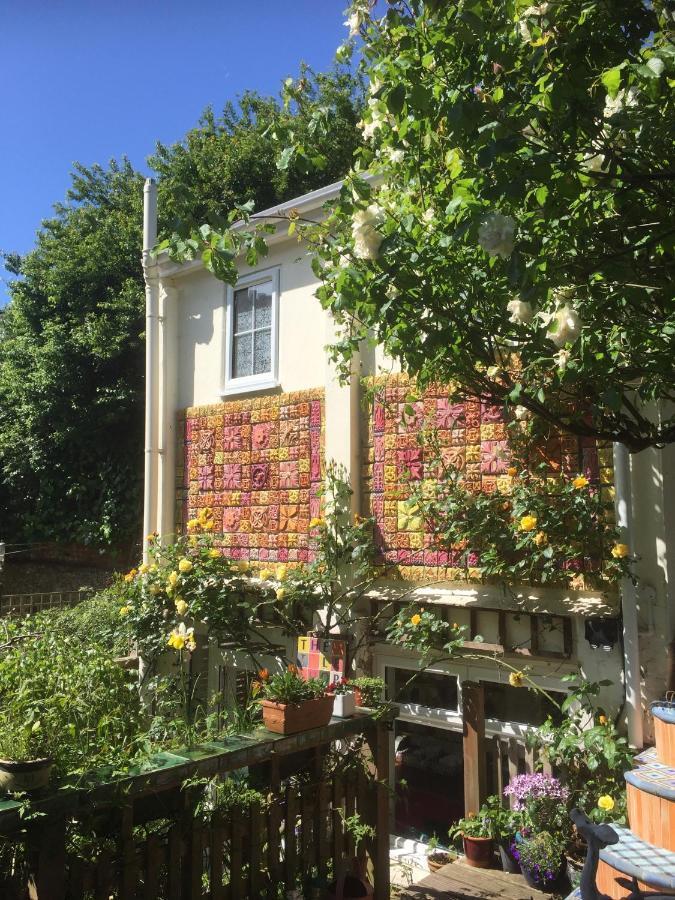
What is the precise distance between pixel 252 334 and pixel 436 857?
5.24m

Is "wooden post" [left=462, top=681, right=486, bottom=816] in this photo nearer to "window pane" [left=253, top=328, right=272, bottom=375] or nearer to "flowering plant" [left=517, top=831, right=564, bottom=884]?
"flowering plant" [left=517, top=831, right=564, bottom=884]

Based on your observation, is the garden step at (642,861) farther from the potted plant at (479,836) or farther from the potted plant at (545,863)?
the potted plant at (479,836)

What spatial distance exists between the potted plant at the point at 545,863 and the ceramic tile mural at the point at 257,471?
321 cm

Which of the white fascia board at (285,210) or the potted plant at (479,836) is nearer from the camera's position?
the potted plant at (479,836)

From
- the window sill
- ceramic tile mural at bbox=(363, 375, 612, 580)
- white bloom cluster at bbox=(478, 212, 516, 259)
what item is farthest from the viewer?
the window sill

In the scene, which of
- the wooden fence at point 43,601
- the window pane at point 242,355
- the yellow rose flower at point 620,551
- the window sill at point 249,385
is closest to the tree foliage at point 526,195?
the yellow rose flower at point 620,551

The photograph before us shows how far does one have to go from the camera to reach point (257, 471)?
7.53 metres

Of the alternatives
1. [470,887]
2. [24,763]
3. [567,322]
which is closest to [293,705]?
[24,763]

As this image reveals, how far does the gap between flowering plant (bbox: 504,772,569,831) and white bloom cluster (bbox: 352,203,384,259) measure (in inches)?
139

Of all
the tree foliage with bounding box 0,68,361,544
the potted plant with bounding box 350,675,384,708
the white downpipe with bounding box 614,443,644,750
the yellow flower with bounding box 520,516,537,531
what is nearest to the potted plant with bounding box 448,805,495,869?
the white downpipe with bounding box 614,443,644,750

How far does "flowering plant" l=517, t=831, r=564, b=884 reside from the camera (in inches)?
175

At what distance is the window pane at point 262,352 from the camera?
7676 millimetres

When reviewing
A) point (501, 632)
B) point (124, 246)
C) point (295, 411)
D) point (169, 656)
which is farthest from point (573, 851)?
point (124, 246)

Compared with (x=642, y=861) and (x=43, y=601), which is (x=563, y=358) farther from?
(x=43, y=601)
